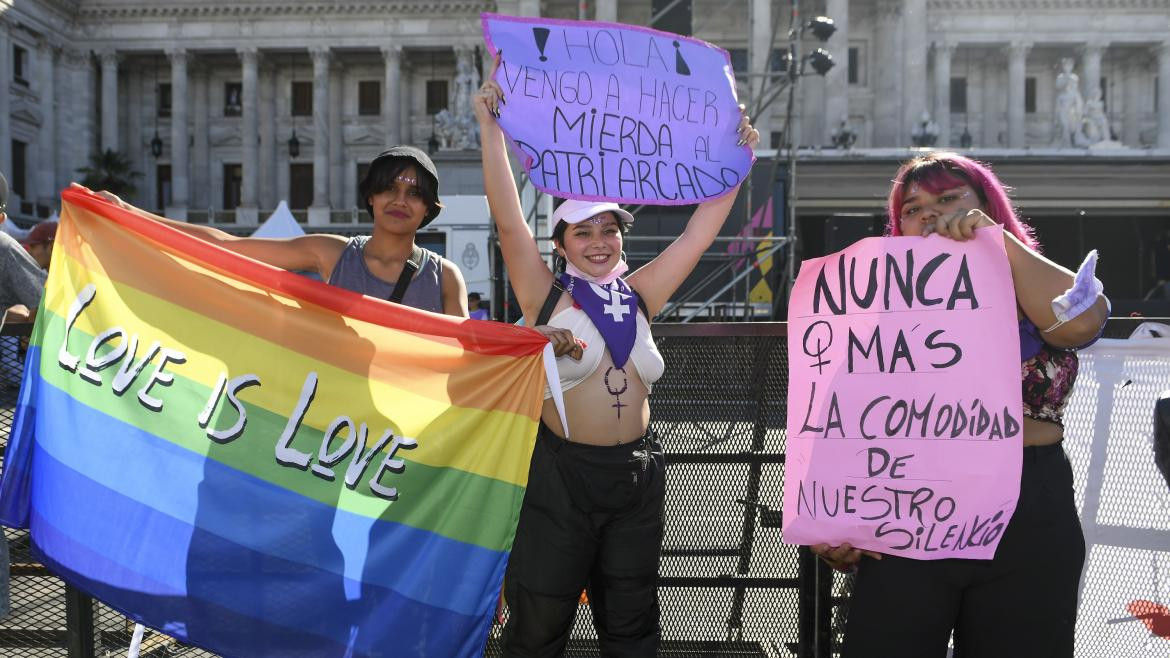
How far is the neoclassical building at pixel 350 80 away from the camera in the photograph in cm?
4612

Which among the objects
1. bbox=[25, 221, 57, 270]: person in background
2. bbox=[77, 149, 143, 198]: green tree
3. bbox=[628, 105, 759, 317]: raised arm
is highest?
bbox=[77, 149, 143, 198]: green tree

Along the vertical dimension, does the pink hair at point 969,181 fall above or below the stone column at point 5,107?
below

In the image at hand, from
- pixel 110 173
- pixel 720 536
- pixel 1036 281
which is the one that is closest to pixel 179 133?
pixel 110 173

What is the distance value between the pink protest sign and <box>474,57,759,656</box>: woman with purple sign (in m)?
0.46

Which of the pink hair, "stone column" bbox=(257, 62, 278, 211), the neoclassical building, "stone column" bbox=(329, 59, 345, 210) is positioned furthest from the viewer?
"stone column" bbox=(329, 59, 345, 210)

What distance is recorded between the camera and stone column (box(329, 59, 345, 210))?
5100cm

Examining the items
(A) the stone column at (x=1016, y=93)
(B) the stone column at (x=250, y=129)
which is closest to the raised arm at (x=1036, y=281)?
(B) the stone column at (x=250, y=129)

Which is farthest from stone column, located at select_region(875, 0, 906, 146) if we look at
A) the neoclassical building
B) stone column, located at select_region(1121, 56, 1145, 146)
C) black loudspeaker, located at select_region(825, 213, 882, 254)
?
black loudspeaker, located at select_region(825, 213, 882, 254)

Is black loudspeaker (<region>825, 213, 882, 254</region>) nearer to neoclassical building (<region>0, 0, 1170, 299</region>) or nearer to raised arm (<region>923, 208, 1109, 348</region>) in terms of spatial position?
raised arm (<region>923, 208, 1109, 348</region>)

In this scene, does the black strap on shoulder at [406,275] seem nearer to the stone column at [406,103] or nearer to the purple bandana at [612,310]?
the purple bandana at [612,310]

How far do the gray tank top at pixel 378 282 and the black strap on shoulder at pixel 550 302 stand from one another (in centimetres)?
45

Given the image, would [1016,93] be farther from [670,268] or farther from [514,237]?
[514,237]

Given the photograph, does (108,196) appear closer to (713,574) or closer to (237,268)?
(237,268)

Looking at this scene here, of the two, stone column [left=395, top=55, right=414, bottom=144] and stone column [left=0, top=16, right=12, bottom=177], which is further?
stone column [left=395, top=55, right=414, bottom=144]
